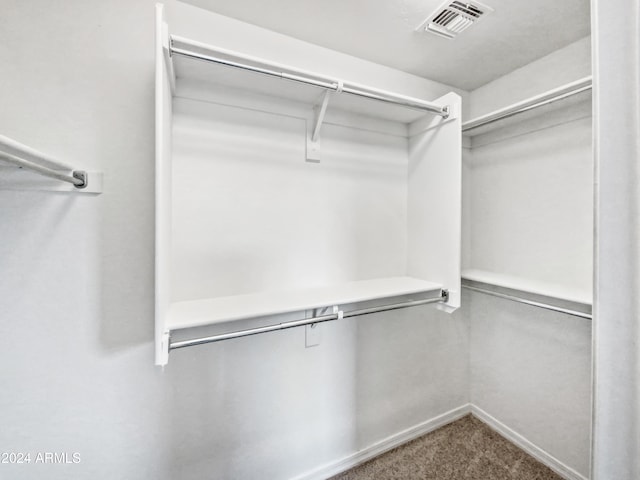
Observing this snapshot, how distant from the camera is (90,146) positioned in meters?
1.06

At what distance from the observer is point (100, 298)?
108 cm

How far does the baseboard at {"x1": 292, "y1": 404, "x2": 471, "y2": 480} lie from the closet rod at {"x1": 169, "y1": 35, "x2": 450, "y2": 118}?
1.95 meters

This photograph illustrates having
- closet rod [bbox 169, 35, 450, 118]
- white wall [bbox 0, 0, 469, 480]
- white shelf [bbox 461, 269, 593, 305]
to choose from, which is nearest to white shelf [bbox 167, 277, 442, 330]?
white wall [bbox 0, 0, 469, 480]

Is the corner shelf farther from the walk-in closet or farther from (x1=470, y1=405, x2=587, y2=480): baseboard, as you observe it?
(x1=470, y1=405, x2=587, y2=480): baseboard

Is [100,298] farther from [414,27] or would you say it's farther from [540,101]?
[540,101]

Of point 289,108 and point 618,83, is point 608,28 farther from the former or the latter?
point 289,108

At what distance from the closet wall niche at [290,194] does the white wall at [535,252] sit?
611 mm

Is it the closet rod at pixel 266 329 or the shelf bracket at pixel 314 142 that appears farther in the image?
the shelf bracket at pixel 314 142

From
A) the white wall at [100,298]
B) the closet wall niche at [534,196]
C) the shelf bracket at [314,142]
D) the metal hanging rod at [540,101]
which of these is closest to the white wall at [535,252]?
the closet wall niche at [534,196]

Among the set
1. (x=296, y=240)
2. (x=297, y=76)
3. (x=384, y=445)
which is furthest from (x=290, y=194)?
(x=384, y=445)

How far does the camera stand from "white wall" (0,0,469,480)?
996 millimetres

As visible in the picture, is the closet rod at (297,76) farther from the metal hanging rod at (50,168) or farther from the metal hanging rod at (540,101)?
the metal hanging rod at (50,168)

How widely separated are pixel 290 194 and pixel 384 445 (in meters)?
1.64

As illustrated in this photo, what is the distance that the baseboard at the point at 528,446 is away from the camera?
4.99 feet
